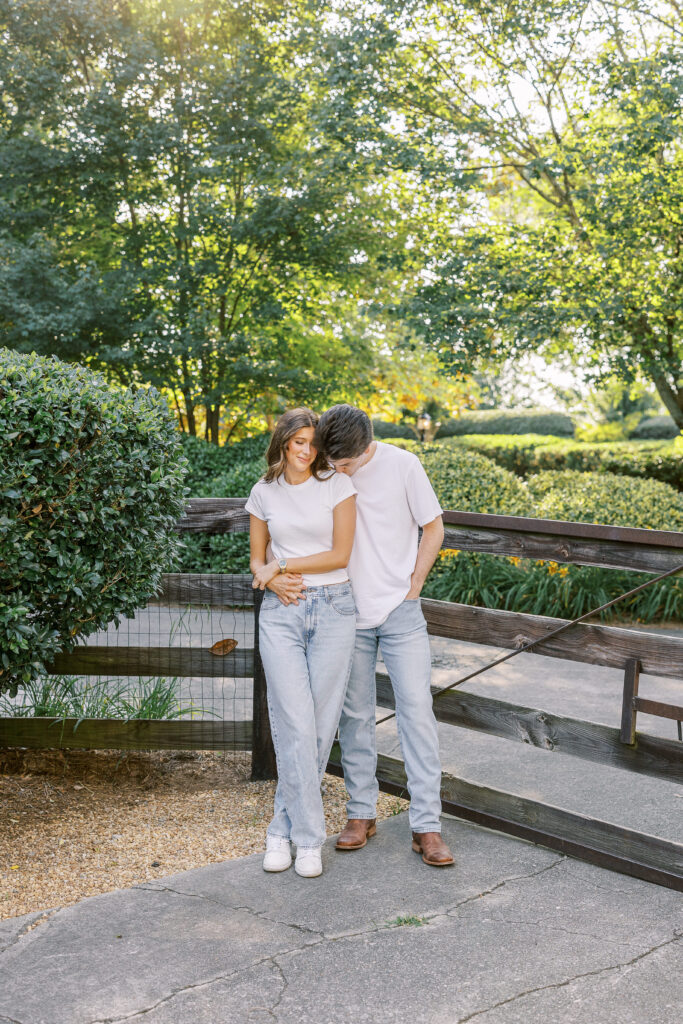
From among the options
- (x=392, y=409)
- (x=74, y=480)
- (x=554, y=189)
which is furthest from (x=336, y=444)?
(x=392, y=409)

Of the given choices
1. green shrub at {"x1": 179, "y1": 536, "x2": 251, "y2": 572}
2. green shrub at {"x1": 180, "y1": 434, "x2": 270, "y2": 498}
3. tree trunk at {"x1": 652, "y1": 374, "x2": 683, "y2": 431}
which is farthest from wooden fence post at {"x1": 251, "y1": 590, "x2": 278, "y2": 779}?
tree trunk at {"x1": 652, "y1": 374, "x2": 683, "y2": 431}

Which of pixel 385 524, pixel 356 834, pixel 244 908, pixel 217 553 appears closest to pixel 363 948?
pixel 244 908

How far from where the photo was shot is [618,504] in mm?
9312

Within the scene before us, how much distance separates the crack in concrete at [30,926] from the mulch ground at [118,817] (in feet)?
0.33

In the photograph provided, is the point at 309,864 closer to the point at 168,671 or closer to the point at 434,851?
the point at 434,851

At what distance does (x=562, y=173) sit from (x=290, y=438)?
9.83 m

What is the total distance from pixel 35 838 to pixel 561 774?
2.49 metres

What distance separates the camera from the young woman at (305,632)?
3512 mm

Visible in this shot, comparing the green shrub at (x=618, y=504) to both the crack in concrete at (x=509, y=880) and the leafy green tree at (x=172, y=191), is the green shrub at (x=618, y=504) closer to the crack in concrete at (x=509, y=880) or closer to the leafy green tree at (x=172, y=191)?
the leafy green tree at (x=172, y=191)

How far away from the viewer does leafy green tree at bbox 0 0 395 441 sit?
39.2ft

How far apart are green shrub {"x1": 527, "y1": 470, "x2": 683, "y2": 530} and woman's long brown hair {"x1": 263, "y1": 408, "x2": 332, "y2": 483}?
19.6 feet

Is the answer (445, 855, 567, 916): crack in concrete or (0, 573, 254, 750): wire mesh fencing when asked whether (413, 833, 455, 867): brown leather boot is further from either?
(0, 573, 254, 750): wire mesh fencing

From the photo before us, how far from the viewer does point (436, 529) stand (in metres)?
3.61

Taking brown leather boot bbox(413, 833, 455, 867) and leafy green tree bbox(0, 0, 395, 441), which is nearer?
brown leather boot bbox(413, 833, 455, 867)
